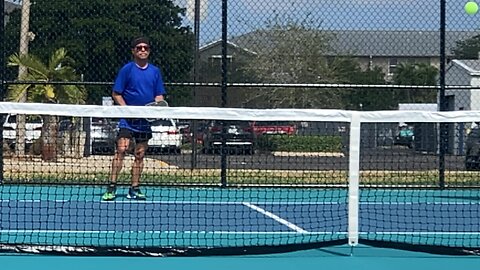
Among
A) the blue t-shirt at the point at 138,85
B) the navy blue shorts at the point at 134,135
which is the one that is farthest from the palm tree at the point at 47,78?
the navy blue shorts at the point at 134,135

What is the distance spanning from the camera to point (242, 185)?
10102 millimetres

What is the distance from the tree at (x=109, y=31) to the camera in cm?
1166

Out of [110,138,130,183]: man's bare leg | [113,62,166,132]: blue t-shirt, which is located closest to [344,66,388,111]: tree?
[113,62,166,132]: blue t-shirt

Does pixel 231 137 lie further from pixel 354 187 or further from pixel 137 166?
pixel 354 187

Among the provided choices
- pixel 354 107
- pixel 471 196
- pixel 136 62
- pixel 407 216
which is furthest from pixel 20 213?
pixel 354 107

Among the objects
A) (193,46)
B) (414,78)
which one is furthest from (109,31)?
(414,78)

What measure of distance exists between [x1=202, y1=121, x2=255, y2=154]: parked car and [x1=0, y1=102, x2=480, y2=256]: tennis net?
0.8 inches

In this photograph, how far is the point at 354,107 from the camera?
1655cm

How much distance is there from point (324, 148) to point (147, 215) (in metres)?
3.54

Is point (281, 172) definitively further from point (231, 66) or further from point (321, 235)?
point (321, 235)

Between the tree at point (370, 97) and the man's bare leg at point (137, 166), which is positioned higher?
the tree at point (370, 97)

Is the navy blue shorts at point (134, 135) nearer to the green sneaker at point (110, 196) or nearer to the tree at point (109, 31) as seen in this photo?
the green sneaker at point (110, 196)

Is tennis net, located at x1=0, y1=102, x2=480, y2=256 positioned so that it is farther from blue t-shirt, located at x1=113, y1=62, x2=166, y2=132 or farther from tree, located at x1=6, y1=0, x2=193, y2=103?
tree, located at x1=6, y1=0, x2=193, y2=103

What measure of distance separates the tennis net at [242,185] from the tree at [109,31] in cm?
82
